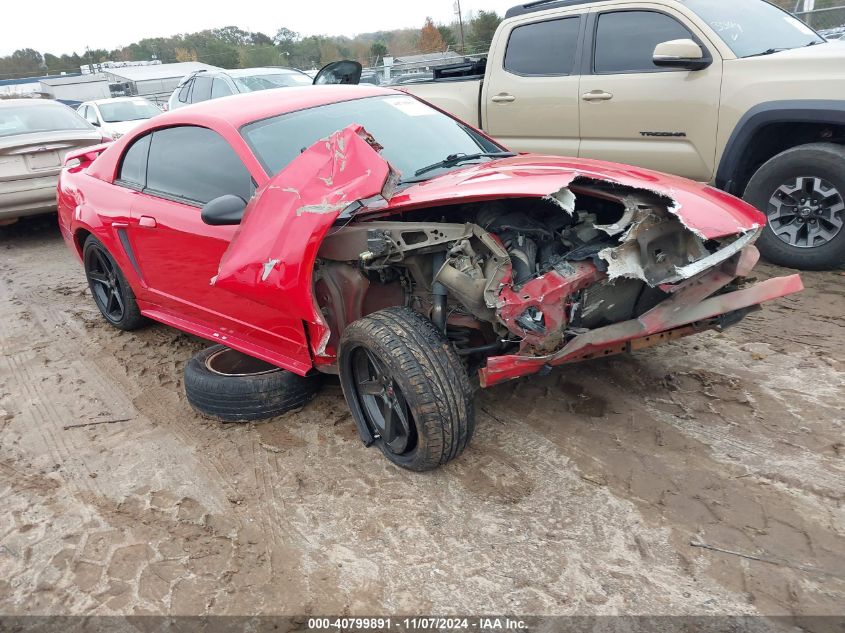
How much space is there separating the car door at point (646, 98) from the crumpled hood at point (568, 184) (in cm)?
250

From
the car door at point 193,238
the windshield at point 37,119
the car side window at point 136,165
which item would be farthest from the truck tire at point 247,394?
the windshield at point 37,119

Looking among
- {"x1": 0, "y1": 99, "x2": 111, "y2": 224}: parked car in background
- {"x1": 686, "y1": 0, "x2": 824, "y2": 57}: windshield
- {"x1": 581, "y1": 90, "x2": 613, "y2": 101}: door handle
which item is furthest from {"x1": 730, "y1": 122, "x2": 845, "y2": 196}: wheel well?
{"x1": 0, "y1": 99, "x2": 111, "y2": 224}: parked car in background

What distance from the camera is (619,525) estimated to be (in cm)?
270

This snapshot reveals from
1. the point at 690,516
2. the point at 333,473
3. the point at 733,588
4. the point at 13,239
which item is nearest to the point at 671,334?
the point at 690,516

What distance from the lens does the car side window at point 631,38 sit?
5.45 metres

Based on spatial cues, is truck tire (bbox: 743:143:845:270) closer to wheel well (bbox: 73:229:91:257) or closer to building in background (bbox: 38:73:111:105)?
wheel well (bbox: 73:229:91:257)

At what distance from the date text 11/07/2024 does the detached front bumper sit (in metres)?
0.96

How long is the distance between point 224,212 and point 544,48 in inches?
164

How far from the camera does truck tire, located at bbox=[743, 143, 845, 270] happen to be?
472 cm

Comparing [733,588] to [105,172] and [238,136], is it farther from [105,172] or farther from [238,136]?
[105,172]

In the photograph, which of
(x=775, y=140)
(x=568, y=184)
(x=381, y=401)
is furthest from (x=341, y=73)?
(x=568, y=184)

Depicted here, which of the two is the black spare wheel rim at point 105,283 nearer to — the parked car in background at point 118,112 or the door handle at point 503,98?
the door handle at point 503,98

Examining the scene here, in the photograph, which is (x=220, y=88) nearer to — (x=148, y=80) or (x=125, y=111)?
(x=125, y=111)

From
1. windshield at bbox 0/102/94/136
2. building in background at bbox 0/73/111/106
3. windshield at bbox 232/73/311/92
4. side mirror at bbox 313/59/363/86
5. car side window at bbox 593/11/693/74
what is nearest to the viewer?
car side window at bbox 593/11/693/74
